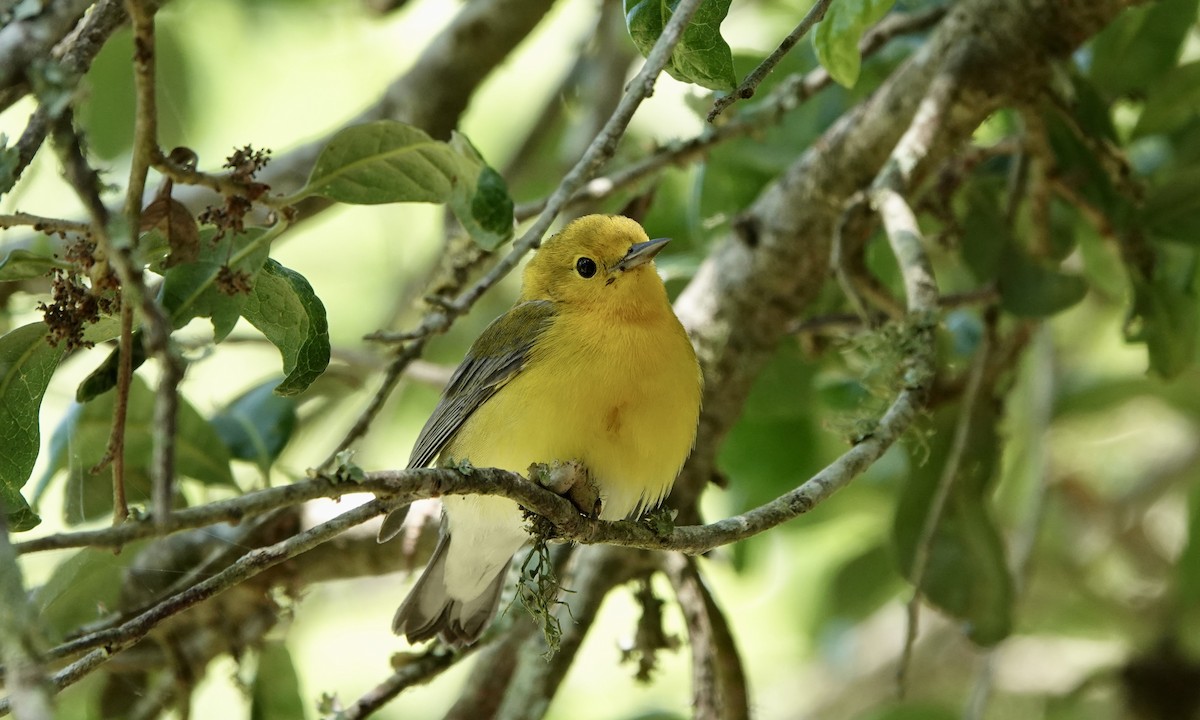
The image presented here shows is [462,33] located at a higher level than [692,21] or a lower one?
higher

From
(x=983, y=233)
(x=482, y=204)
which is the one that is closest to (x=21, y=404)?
(x=482, y=204)

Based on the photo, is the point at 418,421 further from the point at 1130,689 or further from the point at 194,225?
the point at 194,225

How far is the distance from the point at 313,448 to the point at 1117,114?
426 cm

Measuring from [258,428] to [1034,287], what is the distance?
267cm

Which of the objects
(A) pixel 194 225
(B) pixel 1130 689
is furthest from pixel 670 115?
(A) pixel 194 225

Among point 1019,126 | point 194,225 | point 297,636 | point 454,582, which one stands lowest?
point 194,225

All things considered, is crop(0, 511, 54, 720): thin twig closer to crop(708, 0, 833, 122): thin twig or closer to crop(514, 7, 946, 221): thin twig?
crop(708, 0, 833, 122): thin twig

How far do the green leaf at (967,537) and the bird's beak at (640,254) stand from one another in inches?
44.1

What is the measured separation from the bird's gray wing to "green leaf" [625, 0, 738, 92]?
4.64ft

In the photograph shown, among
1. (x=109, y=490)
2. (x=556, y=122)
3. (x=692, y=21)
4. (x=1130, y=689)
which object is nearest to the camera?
(x=692, y=21)

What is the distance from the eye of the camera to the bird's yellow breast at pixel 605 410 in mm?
3418

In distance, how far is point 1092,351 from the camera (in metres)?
6.64

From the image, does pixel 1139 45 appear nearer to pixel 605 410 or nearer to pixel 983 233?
pixel 983 233

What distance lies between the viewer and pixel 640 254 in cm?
397
